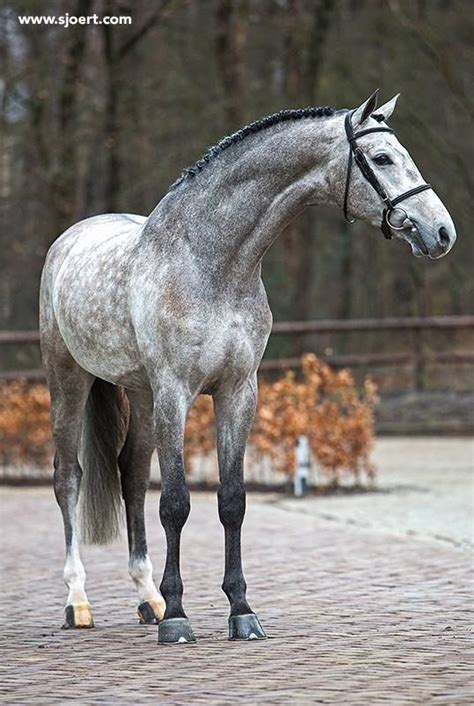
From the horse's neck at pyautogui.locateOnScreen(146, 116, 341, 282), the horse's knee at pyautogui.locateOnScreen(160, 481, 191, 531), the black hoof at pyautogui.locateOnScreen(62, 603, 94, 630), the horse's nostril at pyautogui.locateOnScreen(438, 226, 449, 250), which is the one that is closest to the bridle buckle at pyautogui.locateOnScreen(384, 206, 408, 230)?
the horse's nostril at pyautogui.locateOnScreen(438, 226, 449, 250)

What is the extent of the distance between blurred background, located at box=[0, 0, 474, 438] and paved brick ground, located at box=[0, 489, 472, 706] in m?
8.52

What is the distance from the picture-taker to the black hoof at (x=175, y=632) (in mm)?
6453

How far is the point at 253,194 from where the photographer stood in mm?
6723

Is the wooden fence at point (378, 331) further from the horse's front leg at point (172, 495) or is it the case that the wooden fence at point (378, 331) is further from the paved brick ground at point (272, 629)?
the horse's front leg at point (172, 495)

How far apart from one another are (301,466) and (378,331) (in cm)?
711

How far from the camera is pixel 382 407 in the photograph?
71.3 ft

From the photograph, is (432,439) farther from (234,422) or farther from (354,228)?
(234,422)

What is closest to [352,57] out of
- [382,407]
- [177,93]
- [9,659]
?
[177,93]

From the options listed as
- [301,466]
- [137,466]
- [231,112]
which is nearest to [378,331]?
[231,112]

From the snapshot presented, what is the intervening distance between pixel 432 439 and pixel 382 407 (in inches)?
45.1

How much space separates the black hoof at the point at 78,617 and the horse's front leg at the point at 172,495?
660 mm

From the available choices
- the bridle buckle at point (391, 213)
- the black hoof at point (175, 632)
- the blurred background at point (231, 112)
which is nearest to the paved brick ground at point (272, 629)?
the black hoof at point (175, 632)

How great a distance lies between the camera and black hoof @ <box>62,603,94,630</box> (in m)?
7.11

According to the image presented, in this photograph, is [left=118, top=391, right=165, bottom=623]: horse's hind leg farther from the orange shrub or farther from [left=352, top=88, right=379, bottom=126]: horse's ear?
the orange shrub
